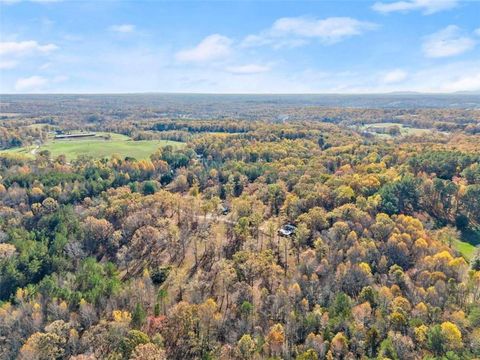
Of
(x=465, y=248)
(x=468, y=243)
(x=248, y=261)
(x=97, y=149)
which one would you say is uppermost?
(x=97, y=149)

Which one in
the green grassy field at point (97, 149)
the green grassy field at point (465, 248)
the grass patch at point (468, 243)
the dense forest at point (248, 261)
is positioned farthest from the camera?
the green grassy field at point (97, 149)

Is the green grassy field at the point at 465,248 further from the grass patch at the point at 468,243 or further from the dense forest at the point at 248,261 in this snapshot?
the dense forest at the point at 248,261

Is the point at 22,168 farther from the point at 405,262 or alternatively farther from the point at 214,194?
the point at 405,262

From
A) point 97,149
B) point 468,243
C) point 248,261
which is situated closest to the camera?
point 248,261

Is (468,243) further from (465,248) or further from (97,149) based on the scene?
(97,149)

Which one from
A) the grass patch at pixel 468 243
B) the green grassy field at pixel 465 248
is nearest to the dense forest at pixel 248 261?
the grass patch at pixel 468 243

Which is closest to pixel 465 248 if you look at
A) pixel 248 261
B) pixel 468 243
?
pixel 468 243

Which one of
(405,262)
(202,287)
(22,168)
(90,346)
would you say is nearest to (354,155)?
(405,262)

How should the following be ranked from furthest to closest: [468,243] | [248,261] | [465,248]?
[468,243], [465,248], [248,261]
